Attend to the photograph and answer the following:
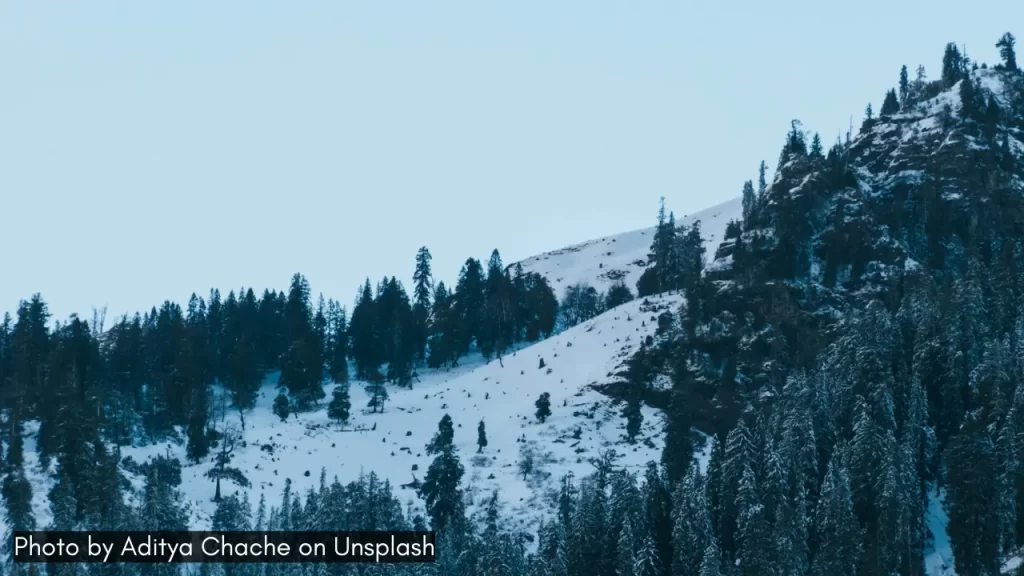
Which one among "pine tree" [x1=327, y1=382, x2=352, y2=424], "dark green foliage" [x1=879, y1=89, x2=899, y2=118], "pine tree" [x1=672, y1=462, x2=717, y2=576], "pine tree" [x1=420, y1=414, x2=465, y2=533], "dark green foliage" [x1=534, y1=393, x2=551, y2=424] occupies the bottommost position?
"pine tree" [x1=672, y1=462, x2=717, y2=576]

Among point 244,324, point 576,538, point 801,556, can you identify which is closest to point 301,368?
point 244,324

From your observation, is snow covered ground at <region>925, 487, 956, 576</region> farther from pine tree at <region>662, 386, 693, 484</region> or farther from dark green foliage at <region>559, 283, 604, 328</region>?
dark green foliage at <region>559, 283, 604, 328</region>

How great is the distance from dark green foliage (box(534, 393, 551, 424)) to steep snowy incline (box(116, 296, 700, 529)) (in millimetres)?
662

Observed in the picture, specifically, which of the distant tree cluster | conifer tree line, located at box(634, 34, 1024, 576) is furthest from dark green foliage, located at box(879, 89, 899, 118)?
the distant tree cluster

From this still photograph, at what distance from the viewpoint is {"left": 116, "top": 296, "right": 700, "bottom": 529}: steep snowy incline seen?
4205 inches

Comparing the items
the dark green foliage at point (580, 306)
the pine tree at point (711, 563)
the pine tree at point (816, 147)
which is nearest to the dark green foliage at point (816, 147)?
the pine tree at point (816, 147)

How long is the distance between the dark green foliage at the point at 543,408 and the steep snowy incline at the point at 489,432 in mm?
662

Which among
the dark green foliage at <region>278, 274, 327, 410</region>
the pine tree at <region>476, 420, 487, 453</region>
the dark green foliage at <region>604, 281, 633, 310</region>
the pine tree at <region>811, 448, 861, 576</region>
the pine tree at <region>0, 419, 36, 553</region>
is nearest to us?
the pine tree at <region>811, 448, 861, 576</region>

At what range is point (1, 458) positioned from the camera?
9531 cm

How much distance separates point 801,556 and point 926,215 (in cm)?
6087

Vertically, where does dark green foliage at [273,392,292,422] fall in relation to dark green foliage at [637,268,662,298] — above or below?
below

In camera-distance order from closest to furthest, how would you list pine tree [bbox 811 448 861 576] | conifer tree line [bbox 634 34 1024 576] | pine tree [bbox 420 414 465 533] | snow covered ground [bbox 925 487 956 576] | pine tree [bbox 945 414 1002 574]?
pine tree [bbox 811 448 861 576]
pine tree [bbox 945 414 1002 574]
conifer tree line [bbox 634 34 1024 576]
snow covered ground [bbox 925 487 956 576]
pine tree [bbox 420 414 465 533]

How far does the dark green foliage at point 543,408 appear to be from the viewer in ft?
387

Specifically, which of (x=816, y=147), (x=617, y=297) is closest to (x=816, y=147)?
(x=816, y=147)
